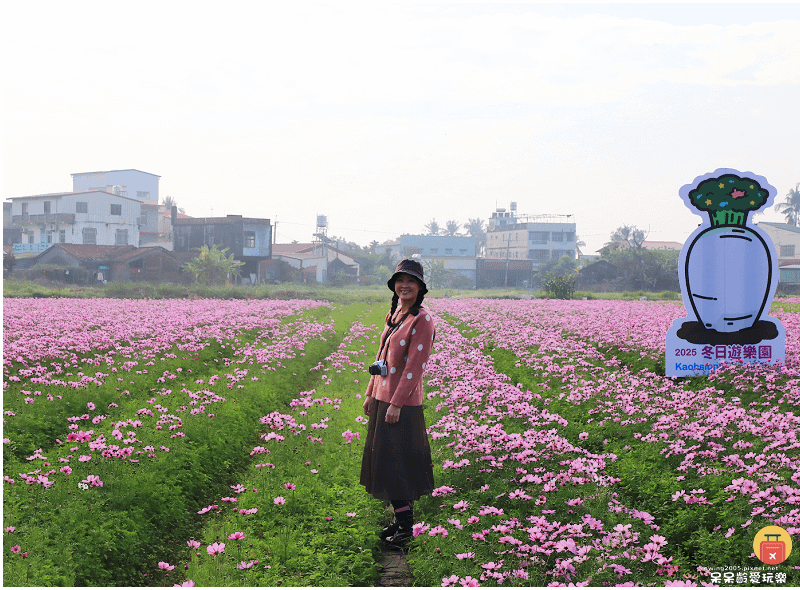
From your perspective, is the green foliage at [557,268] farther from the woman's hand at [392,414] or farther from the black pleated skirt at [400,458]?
the woman's hand at [392,414]

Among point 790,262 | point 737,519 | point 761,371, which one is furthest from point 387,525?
point 790,262

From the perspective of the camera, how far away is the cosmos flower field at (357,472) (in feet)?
18.0

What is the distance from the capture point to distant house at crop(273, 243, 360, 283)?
72.6 metres

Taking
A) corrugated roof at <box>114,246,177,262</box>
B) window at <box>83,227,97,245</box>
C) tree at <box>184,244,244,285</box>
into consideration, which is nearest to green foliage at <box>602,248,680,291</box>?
tree at <box>184,244,244,285</box>

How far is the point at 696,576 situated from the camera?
521cm

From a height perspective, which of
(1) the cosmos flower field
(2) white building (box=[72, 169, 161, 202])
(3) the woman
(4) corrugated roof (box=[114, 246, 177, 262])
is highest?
(2) white building (box=[72, 169, 161, 202])

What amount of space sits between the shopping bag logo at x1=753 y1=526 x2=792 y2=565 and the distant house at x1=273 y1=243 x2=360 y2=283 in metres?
67.3

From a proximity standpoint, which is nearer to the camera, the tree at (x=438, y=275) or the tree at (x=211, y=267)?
the tree at (x=211, y=267)

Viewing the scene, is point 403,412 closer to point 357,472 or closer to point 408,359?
point 408,359

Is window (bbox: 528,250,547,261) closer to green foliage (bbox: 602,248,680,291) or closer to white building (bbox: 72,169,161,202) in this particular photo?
green foliage (bbox: 602,248,680,291)

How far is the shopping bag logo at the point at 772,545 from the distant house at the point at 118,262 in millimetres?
57149

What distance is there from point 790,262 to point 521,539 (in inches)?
2544

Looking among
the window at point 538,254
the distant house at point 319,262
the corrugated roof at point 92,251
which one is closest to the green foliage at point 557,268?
the window at point 538,254

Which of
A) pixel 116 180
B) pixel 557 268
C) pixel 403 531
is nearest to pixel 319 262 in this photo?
pixel 557 268
